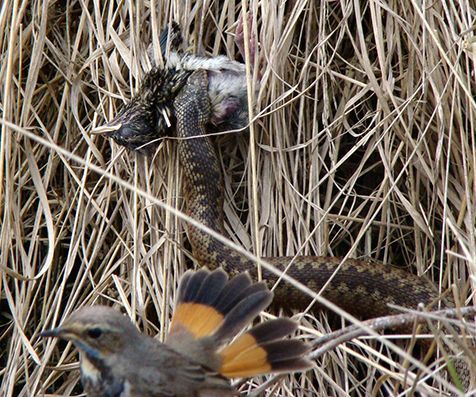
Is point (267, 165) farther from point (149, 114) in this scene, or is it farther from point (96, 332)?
point (96, 332)

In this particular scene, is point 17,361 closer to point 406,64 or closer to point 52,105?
point 52,105

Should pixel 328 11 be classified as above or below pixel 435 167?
above

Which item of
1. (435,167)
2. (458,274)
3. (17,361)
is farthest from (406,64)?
(17,361)

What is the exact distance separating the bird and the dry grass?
5cm

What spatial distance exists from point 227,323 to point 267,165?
36.5 inches

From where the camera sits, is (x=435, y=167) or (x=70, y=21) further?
(x=70, y=21)

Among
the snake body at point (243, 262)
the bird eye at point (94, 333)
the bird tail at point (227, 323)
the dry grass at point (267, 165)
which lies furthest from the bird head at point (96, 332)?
the snake body at point (243, 262)

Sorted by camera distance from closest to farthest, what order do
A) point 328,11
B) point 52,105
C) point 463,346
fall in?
point 463,346, point 328,11, point 52,105

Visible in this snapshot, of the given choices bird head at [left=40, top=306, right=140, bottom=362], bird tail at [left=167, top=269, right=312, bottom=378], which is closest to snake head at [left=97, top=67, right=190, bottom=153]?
bird tail at [left=167, top=269, right=312, bottom=378]

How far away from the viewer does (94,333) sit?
261 centimetres

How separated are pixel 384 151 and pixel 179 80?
85cm

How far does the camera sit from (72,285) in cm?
383

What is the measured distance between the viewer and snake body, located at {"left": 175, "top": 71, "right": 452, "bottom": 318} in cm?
368

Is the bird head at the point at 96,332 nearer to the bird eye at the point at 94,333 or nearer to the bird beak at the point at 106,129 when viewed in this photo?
the bird eye at the point at 94,333
